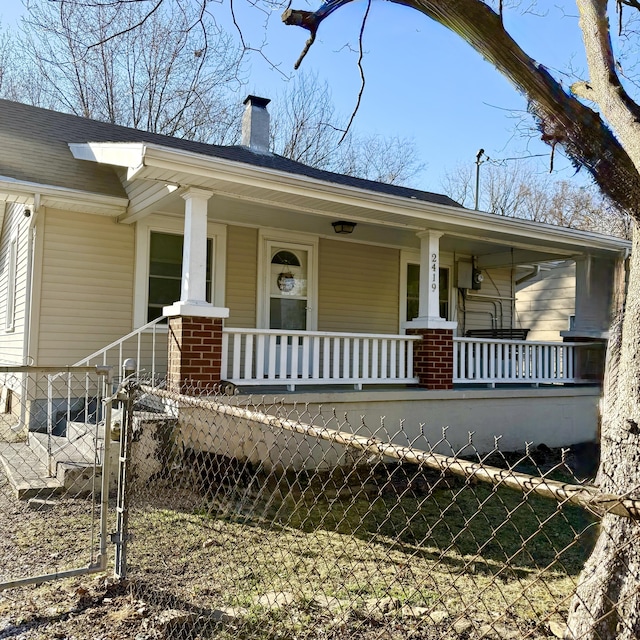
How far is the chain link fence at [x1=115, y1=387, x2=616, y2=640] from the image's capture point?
103 inches

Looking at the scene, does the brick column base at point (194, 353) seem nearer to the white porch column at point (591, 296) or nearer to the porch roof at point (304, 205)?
the porch roof at point (304, 205)

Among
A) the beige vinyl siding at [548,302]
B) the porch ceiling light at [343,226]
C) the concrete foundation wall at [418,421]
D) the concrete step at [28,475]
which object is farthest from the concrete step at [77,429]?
the beige vinyl siding at [548,302]

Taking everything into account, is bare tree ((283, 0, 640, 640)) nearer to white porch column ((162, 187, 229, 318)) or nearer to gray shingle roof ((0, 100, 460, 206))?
white porch column ((162, 187, 229, 318))

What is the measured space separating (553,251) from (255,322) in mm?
5253

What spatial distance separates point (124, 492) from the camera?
331 centimetres

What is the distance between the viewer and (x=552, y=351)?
9133mm

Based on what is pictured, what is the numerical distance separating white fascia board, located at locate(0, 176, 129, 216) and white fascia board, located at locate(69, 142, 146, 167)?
481mm

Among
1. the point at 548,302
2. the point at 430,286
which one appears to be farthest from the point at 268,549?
the point at 548,302

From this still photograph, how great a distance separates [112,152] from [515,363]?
6.40m

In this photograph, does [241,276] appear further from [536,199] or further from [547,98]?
[536,199]

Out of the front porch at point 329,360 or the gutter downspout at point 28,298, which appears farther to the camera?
the gutter downspout at point 28,298

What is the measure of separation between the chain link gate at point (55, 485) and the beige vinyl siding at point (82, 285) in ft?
1.79

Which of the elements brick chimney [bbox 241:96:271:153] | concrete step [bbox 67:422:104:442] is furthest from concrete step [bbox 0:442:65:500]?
brick chimney [bbox 241:96:271:153]

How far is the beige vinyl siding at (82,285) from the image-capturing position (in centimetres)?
736
